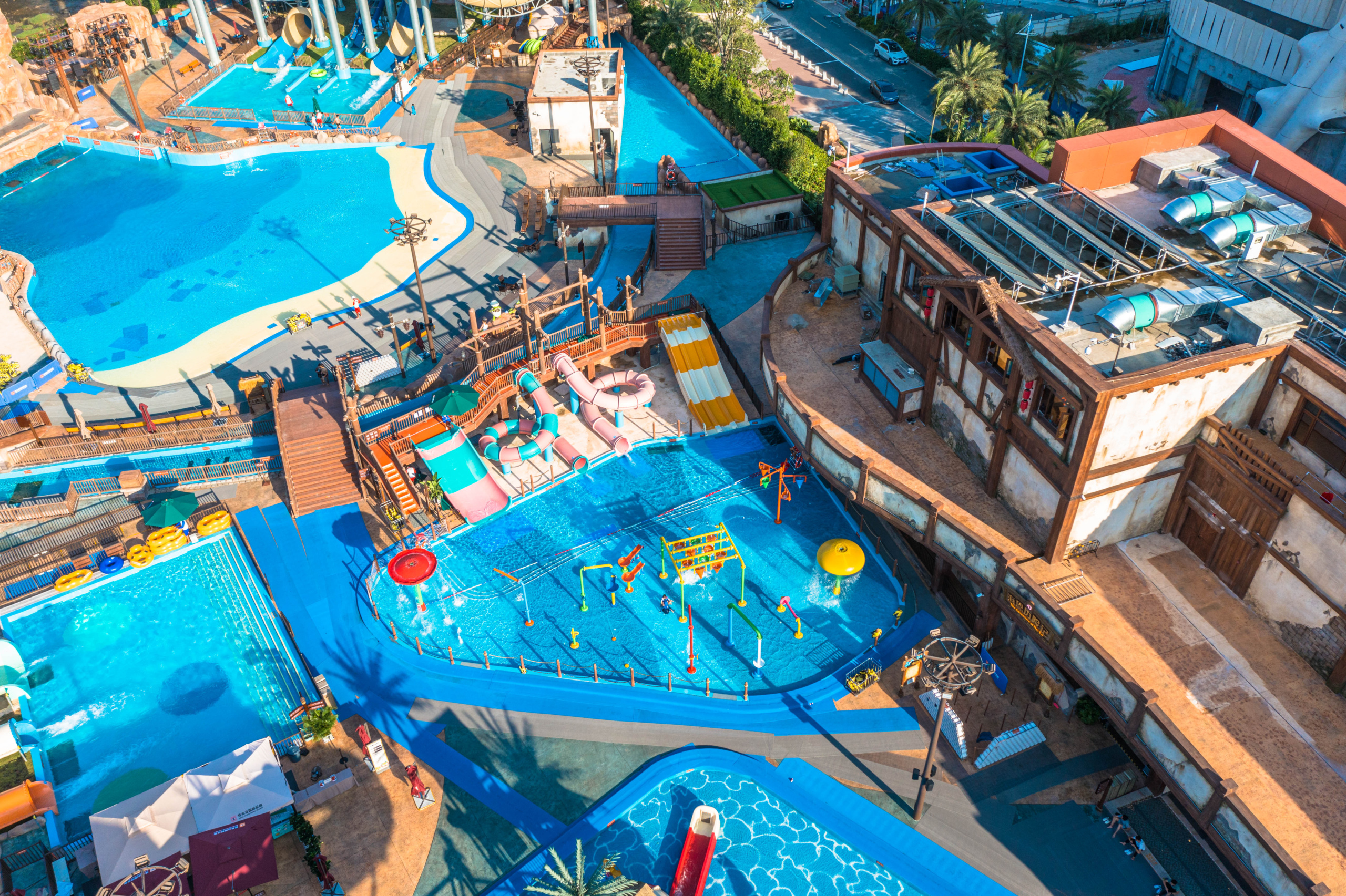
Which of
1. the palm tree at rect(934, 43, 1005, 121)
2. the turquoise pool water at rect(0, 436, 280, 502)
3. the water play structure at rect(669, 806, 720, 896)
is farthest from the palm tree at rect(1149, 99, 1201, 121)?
the turquoise pool water at rect(0, 436, 280, 502)

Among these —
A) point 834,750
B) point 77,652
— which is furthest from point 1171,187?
point 77,652

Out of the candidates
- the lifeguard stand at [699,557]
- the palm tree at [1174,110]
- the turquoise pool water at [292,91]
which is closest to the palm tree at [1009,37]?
the palm tree at [1174,110]

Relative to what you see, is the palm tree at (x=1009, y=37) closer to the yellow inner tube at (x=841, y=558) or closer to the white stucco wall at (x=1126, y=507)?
the yellow inner tube at (x=841, y=558)

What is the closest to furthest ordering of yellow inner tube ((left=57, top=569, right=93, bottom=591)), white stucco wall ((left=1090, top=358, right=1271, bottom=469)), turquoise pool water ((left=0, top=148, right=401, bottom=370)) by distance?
white stucco wall ((left=1090, top=358, right=1271, bottom=469))
yellow inner tube ((left=57, top=569, right=93, bottom=591))
turquoise pool water ((left=0, top=148, right=401, bottom=370))

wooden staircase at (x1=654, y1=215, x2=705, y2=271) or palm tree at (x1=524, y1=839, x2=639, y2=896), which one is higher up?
wooden staircase at (x1=654, y1=215, x2=705, y2=271)

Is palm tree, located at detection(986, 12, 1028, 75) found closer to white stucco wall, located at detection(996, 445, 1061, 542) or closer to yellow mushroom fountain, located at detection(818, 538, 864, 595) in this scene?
white stucco wall, located at detection(996, 445, 1061, 542)

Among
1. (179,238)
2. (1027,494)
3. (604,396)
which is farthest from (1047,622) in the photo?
(179,238)
